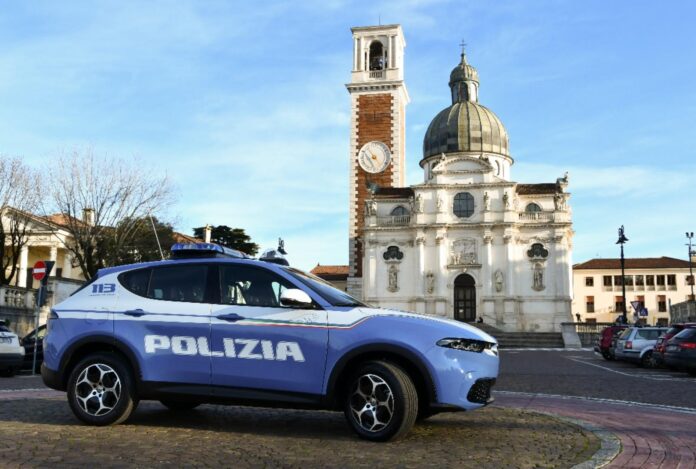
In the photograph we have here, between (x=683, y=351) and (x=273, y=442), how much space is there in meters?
14.8

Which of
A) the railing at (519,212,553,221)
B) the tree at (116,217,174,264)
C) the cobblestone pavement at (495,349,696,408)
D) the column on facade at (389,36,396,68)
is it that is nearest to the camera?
the cobblestone pavement at (495,349,696,408)

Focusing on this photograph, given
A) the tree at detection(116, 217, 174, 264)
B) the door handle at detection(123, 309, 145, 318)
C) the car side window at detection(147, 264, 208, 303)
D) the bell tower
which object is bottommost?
the door handle at detection(123, 309, 145, 318)

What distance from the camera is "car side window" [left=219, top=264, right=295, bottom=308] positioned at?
6785mm

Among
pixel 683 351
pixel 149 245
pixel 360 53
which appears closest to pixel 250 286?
pixel 683 351

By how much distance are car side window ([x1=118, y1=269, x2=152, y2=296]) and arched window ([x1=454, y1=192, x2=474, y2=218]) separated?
159ft

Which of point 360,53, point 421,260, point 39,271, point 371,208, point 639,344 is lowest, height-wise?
point 639,344

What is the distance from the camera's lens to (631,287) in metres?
91.8

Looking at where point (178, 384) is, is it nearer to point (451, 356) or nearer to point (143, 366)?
point (143, 366)

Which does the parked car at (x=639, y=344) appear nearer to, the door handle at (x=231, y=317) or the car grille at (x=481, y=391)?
the car grille at (x=481, y=391)

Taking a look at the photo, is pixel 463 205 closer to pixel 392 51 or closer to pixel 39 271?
pixel 392 51

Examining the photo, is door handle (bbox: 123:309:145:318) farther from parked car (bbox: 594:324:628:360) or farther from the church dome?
the church dome

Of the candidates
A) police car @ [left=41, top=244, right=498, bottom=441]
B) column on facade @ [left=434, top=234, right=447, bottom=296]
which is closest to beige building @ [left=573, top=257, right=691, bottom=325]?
column on facade @ [left=434, top=234, right=447, bottom=296]

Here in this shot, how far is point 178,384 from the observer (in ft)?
22.4

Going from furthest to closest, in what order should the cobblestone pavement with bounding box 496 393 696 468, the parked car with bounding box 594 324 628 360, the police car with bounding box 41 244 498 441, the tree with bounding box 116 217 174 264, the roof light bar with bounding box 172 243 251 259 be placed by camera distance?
the tree with bounding box 116 217 174 264 < the parked car with bounding box 594 324 628 360 < the roof light bar with bounding box 172 243 251 259 < the police car with bounding box 41 244 498 441 < the cobblestone pavement with bounding box 496 393 696 468
